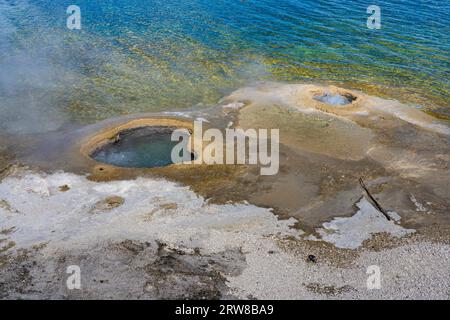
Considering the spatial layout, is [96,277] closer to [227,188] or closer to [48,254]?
[48,254]

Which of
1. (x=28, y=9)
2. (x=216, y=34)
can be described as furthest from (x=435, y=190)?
(x=28, y=9)

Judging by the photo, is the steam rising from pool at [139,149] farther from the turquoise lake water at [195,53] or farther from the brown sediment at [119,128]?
the turquoise lake water at [195,53]

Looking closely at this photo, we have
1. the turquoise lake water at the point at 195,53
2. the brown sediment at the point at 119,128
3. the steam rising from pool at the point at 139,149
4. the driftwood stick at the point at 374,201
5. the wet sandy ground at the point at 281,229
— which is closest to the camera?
the wet sandy ground at the point at 281,229

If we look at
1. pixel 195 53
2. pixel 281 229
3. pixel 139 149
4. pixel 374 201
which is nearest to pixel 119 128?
pixel 139 149

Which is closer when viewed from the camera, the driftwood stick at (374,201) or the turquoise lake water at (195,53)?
the driftwood stick at (374,201)

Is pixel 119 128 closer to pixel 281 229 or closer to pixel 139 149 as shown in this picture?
pixel 139 149

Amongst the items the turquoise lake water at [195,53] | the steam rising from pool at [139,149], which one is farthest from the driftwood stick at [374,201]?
the turquoise lake water at [195,53]
